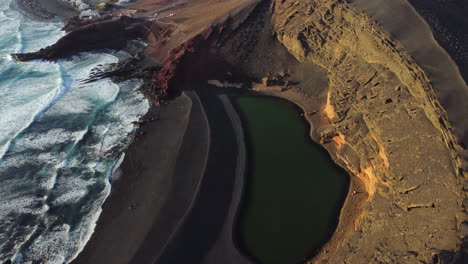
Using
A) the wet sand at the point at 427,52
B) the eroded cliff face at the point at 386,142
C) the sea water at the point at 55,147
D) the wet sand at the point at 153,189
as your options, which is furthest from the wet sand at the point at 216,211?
the wet sand at the point at 427,52

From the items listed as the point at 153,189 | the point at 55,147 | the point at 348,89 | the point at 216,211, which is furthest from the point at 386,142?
the point at 55,147

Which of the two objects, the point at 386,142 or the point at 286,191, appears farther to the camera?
the point at 286,191

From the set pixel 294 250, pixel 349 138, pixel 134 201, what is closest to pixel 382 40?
pixel 349 138

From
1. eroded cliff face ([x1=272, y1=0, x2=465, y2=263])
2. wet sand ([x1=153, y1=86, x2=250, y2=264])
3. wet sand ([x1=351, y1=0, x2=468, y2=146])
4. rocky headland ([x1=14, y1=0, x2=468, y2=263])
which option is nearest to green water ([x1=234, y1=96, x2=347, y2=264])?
wet sand ([x1=153, y1=86, x2=250, y2=264])

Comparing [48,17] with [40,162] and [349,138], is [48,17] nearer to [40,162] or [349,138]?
[40,162]

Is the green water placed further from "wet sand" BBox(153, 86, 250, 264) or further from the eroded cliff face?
the eroded cliff face

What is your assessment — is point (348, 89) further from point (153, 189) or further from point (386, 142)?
point (153, 189)

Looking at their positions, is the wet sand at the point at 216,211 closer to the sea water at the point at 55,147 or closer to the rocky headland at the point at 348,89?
the rocky headland at the point at 348,89
